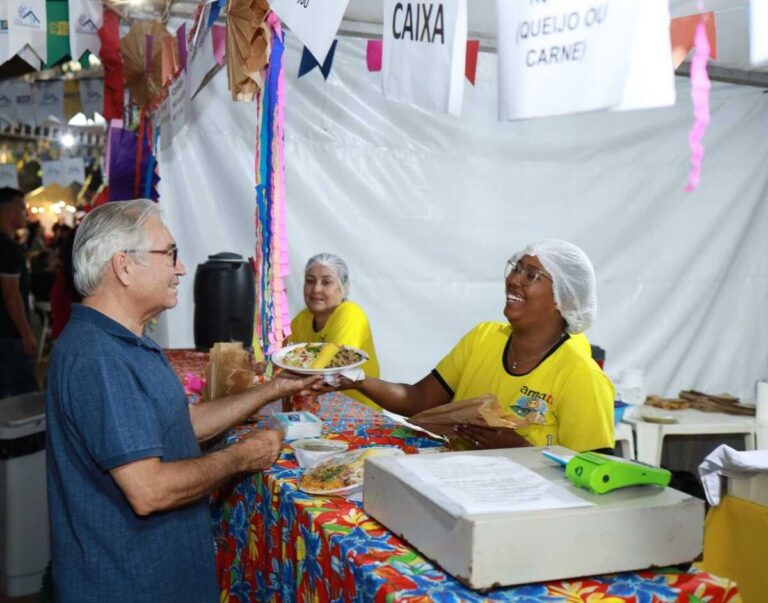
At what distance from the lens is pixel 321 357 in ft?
8.16

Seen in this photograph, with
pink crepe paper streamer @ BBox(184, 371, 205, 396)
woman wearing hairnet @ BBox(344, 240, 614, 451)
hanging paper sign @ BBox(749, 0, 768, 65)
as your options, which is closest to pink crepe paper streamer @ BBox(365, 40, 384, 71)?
pink crepe paper streamer @ BBox(184, 371, 205, 396)

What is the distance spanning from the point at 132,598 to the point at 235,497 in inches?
21.8

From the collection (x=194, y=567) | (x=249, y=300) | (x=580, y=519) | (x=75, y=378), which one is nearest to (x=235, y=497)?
(x=194, y=567)

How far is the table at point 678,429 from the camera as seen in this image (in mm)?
4449

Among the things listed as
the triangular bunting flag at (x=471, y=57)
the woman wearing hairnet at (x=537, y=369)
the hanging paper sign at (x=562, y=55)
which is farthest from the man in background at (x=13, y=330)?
the hanging paper sign at (x=562, y=55)

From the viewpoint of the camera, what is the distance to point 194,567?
6.34 ft

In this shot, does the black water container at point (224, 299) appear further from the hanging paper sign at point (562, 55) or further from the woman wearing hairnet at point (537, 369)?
the hanging paper sign at point (562, 55)

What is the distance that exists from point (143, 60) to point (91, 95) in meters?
3.16

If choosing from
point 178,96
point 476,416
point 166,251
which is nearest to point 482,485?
point 476,416

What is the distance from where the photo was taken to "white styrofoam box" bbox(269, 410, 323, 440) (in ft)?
7.60

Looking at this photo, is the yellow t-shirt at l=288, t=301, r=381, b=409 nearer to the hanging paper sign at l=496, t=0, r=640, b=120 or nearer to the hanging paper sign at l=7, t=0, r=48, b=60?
the hanging paper sign at l=7, t=0, r=48, b=60

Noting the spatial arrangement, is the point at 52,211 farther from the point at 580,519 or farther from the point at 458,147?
the point at 580,519

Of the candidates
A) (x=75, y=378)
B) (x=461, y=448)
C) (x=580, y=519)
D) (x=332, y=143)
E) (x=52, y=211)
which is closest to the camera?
(x=580, y=519)

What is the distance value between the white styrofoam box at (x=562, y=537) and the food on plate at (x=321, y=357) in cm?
106
